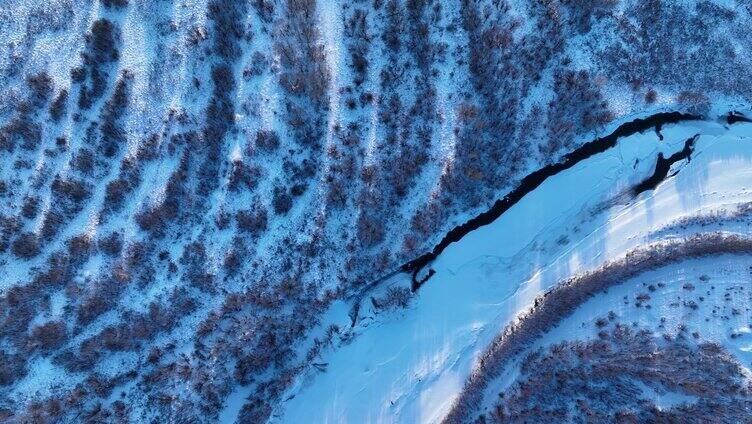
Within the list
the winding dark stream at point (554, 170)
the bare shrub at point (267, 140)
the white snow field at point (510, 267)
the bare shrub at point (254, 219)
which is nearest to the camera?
the bare shrub at point (267, 140)

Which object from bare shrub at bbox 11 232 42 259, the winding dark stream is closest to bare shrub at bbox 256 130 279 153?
the winding dark stream

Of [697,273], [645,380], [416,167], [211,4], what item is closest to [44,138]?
[211,4]

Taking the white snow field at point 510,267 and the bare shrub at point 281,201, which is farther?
the white snow field at point 510,267

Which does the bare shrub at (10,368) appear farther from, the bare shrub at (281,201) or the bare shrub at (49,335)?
the bare shrub at (281,201)

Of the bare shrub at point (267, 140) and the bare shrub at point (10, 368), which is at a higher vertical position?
the bare shrub at point (267, 140)

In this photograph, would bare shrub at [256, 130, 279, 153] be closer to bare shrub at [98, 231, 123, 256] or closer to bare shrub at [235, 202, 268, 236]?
bare shrub at [235, 202, 268, 236]

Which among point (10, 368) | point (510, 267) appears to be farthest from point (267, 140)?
point (10, 368)

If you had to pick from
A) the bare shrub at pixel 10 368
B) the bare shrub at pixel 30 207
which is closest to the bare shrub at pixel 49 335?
the bare shrub at pixel 10 368
